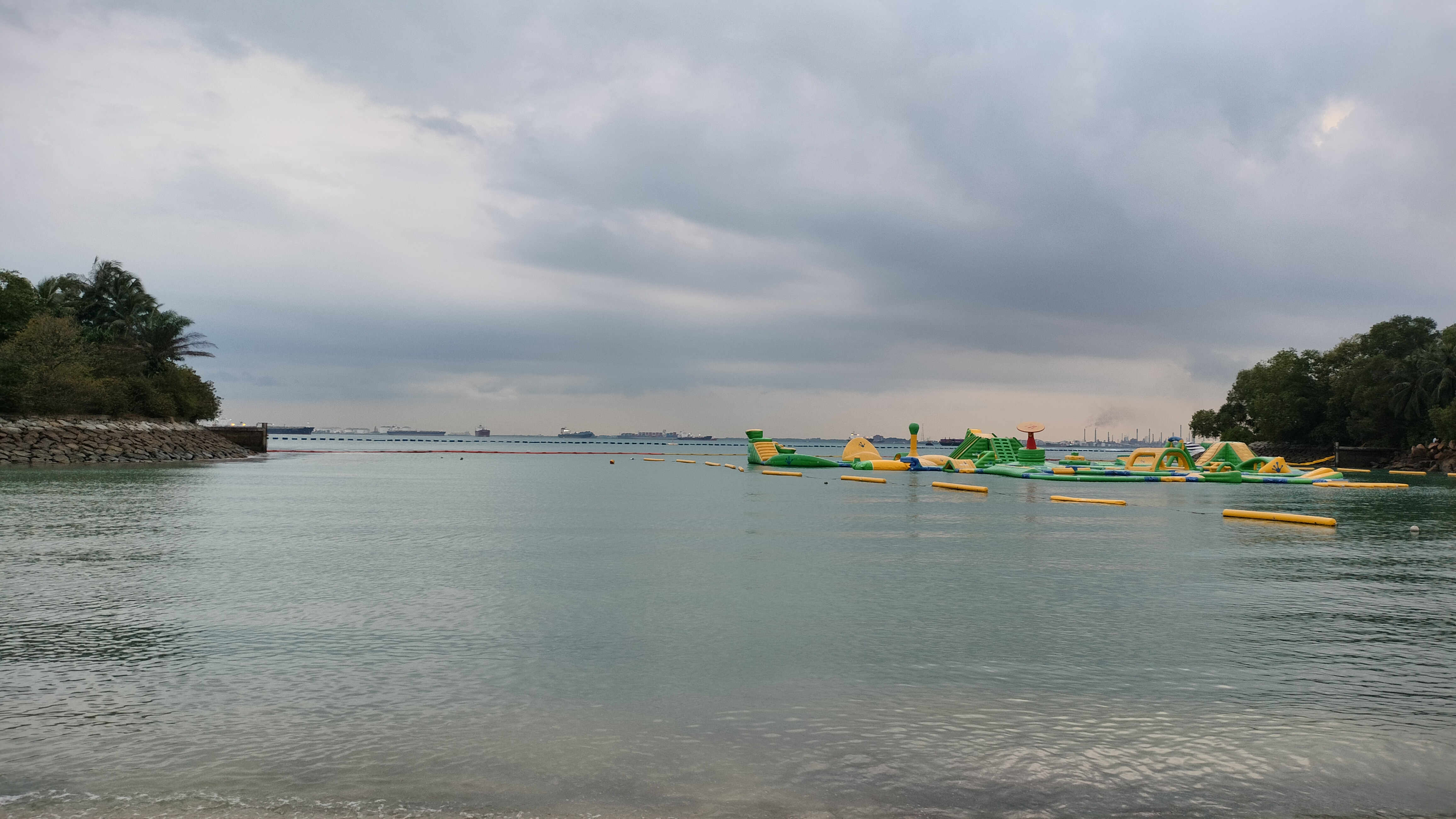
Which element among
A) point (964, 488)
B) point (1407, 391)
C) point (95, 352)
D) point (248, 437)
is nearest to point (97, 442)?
point (95, 352)

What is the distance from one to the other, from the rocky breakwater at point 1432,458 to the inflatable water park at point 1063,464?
14814mm

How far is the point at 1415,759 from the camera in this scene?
7105 millimetres

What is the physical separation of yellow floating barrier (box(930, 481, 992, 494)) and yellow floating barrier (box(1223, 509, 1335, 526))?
42.2 feet

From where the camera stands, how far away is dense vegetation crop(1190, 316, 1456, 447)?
8456 centimetres

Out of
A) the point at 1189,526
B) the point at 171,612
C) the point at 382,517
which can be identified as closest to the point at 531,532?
the point at 382,517

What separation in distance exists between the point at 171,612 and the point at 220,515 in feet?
56.4

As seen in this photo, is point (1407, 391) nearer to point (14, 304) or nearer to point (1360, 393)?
point (1360, 393)

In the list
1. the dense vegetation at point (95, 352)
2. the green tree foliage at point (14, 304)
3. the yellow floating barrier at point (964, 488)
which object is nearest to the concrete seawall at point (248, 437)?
the dense vegetation at point (95, 352)

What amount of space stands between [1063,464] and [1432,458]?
130 feet

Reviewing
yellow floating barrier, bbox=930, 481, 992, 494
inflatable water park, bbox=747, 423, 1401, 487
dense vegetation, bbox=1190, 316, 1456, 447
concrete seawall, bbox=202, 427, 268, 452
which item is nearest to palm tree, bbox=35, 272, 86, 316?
concrete seawall, bbox=202, 427, 268, 452

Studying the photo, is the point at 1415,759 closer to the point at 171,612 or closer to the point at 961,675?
the point at 961,675

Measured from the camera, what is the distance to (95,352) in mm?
72500

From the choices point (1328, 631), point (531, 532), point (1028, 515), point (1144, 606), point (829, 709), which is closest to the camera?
point (829, 709)

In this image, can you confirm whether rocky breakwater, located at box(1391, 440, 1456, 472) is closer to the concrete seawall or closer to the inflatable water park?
the inflatable water park
